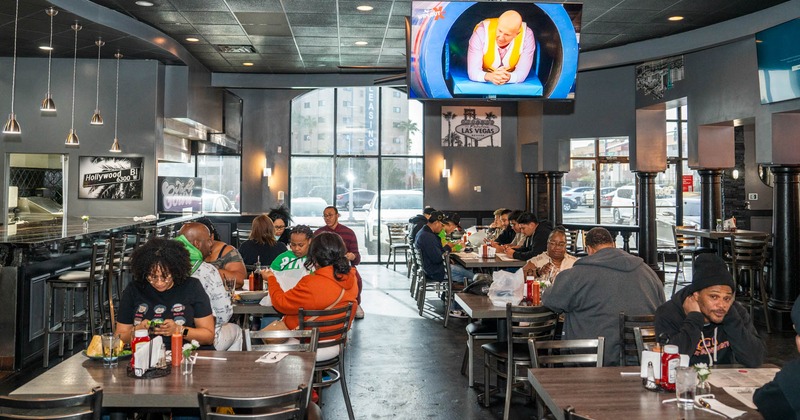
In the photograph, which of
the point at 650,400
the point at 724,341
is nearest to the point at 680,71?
Answer: the point at 724,341

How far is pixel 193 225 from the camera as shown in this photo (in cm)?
513

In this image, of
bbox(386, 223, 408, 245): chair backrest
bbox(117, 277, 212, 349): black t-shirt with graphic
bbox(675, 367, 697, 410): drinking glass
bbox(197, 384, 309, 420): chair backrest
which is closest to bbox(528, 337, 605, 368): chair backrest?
bbox(675, 367, 697, 410): drinking glass

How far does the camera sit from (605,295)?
4145 mm

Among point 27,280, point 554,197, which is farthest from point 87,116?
point 554,197

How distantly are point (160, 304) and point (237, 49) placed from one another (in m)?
8.68

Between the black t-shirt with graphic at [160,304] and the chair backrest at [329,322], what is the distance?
78 cm

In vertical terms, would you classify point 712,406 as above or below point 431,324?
above

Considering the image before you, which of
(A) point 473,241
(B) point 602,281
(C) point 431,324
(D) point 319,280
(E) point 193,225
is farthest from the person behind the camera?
(A) point 473,241

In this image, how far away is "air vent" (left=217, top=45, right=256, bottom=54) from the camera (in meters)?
11.3

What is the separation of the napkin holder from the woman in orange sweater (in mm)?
1394

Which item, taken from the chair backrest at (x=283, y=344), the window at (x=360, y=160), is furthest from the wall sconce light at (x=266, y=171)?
the chair backrest at (x=283, y=344)

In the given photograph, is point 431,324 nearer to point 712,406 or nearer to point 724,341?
point 724,341

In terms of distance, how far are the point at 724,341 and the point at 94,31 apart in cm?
827

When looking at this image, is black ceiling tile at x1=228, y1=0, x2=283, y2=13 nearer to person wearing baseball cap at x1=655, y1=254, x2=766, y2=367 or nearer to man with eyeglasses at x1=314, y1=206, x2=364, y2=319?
man with eyeglasses at x1=314, y1=206, x2=364, y2=319
